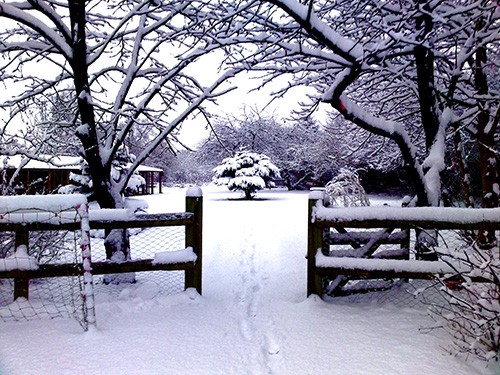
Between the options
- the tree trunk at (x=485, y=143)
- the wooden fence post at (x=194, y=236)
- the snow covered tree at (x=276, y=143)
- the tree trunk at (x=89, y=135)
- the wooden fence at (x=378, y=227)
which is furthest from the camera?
the snow covered tree at (x=276, y=143)

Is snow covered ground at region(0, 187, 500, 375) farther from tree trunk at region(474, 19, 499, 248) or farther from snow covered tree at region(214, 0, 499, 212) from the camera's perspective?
tree trunk at region(474, 19, 499, 248)

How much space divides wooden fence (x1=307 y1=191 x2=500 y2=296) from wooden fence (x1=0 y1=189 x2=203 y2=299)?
1.49m

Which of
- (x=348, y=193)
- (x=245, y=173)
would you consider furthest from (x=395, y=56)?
(x=245, y=173)

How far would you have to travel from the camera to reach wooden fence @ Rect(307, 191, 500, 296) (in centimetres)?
356

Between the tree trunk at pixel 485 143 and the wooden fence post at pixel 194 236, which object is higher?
the tree trunk at pixel 485 143

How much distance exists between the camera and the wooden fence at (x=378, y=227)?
11.7 feet

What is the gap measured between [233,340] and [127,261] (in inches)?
63.7

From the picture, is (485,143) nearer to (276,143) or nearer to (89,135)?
(89,135)

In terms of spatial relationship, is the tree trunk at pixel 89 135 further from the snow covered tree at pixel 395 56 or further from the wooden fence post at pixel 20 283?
the snow covered tree at pixel 395 56

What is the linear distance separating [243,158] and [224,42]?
66.5 feet

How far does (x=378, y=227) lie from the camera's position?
3959 millimetres

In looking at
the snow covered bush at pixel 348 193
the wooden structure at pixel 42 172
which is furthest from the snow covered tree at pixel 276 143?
the snow covered bush at pixel 348 193

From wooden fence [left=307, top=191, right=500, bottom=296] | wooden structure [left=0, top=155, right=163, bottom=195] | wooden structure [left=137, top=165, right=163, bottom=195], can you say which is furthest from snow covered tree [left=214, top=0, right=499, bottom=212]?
wooden structure [left=137, top=165, right=163, bottom=195]

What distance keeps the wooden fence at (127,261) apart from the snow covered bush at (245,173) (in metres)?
18.6
